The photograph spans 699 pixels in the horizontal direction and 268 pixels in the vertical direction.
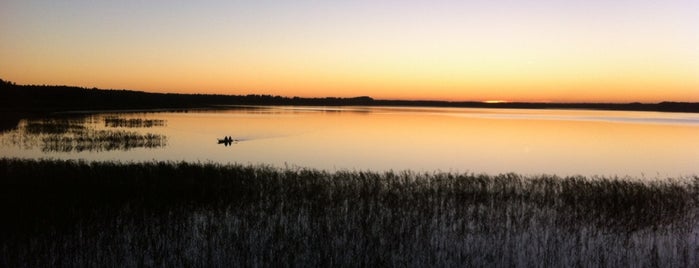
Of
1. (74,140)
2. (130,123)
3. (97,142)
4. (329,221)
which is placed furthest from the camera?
(130,123)

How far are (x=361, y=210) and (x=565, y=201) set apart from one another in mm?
6275

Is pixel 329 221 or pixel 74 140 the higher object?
pixel 329 221

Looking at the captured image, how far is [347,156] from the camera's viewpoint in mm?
31516

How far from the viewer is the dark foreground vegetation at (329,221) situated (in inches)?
353

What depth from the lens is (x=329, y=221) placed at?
37.7ft

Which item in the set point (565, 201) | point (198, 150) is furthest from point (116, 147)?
point (565, 201)

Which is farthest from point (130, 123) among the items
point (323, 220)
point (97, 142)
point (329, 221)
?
point (329, 221)

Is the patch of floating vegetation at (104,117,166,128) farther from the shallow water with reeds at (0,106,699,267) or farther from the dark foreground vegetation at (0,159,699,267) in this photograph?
the dark foreground vegetation at (0,159,699,267)

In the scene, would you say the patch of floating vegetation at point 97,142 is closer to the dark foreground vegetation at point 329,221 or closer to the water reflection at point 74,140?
the water reflection at point 74,140

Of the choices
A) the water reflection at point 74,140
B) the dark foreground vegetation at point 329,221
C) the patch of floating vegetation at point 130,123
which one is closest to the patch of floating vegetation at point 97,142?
the water reflection at point 74,140

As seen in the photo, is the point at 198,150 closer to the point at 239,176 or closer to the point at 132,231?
the point at 239,176

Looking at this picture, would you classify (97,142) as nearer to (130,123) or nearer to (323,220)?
(130,123)

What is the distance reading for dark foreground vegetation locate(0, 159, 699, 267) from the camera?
8969 millimetres

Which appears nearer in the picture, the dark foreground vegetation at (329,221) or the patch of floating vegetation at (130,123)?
the dark foreground vegetation at (329,221)
